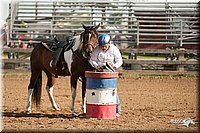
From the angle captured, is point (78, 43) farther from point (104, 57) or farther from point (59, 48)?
point (104, 57)

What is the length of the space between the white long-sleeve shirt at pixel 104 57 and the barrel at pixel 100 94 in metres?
0.40

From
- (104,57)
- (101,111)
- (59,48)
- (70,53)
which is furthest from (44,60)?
(101,111)

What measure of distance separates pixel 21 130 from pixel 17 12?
20.5 m

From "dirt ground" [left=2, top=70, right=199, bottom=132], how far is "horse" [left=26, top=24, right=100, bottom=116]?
44 centimetres

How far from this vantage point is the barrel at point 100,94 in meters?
9.63

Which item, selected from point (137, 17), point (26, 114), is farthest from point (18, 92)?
point (137, 17)

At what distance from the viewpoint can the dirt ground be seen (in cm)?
888

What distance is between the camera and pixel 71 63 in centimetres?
1074

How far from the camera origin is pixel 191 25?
27.3m

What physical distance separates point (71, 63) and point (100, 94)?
54.5 inches

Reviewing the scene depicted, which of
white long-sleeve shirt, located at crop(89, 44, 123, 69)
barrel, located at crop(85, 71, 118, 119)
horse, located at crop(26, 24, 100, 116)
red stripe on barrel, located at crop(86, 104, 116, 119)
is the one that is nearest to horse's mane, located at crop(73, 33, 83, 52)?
horse, located at crop(26, 24, 100, 116)

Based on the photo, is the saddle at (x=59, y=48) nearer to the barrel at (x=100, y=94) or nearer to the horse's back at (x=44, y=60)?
the horse's back at (x=44, y=60)

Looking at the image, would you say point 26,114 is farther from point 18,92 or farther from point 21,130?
point 18,92

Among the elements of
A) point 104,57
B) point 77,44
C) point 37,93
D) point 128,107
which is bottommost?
point 128,107
